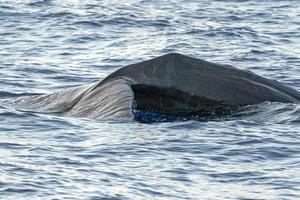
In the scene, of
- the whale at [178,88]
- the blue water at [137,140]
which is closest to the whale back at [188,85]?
the whale at [178,88]

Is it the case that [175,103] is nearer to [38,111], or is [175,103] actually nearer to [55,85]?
[38,111]

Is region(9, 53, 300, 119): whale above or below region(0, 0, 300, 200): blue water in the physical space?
above

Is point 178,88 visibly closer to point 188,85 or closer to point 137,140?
point 188,85

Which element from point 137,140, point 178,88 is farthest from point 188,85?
point 137,140

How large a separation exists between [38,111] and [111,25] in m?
10.5

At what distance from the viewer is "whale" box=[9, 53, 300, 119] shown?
13.0 meters

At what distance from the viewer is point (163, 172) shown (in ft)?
35.0

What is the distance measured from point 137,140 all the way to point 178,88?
1.34 meters

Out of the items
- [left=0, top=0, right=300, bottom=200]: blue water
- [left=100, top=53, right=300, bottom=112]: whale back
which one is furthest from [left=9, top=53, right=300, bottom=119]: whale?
[left=0, top=0, right=300, bottom=200]: blue water

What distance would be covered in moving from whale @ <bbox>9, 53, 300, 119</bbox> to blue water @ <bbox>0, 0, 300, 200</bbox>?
7.9 inches

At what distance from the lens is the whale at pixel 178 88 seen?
511 inches

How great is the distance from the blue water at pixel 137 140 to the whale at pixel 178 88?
0.20m

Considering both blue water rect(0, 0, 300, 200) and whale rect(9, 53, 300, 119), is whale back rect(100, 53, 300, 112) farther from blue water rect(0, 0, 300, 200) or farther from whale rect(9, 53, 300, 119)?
blue water rect(0, 0, 300, 200)

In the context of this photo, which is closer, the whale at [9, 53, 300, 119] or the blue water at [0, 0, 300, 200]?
the blue water at [0, 0, 300, 200]
